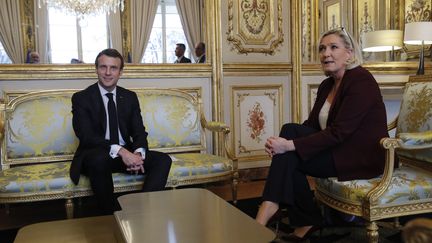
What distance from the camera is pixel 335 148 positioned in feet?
6.24

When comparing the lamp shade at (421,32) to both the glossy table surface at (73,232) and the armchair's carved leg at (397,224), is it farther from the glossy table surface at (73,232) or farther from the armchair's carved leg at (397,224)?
the glossy table surface at (73,232)

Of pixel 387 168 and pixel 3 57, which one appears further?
pixel 3 57

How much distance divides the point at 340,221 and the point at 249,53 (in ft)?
5.39

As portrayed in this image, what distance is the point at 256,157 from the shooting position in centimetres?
347

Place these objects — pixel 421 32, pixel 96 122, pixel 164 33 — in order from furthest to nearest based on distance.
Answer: pixel 164 33, pixel 421 32, pixel 96 122

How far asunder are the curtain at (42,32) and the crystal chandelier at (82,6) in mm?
130

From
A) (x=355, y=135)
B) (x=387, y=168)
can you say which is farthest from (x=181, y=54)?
(x=387, y=168)

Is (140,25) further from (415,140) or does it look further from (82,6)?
(415,140)

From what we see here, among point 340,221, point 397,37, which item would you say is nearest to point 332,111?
point 340,221

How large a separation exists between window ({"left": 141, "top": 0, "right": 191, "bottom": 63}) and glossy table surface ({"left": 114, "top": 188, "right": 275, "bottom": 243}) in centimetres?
310

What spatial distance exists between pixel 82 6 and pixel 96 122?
8.92 feet

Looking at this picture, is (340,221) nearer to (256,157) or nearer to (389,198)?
(389,198)

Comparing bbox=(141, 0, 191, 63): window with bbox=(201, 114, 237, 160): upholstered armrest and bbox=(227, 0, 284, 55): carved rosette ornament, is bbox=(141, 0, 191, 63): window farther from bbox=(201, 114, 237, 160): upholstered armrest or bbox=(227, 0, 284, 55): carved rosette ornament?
bbox=(201, 114, 237, 160): upholstered armrest

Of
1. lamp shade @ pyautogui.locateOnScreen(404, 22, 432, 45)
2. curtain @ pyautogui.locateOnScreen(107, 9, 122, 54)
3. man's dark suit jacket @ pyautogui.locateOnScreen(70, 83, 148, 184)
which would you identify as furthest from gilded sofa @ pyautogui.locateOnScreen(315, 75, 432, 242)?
curtain @ pyautogui.locateOnScreen(107, 9, 122, 54)
